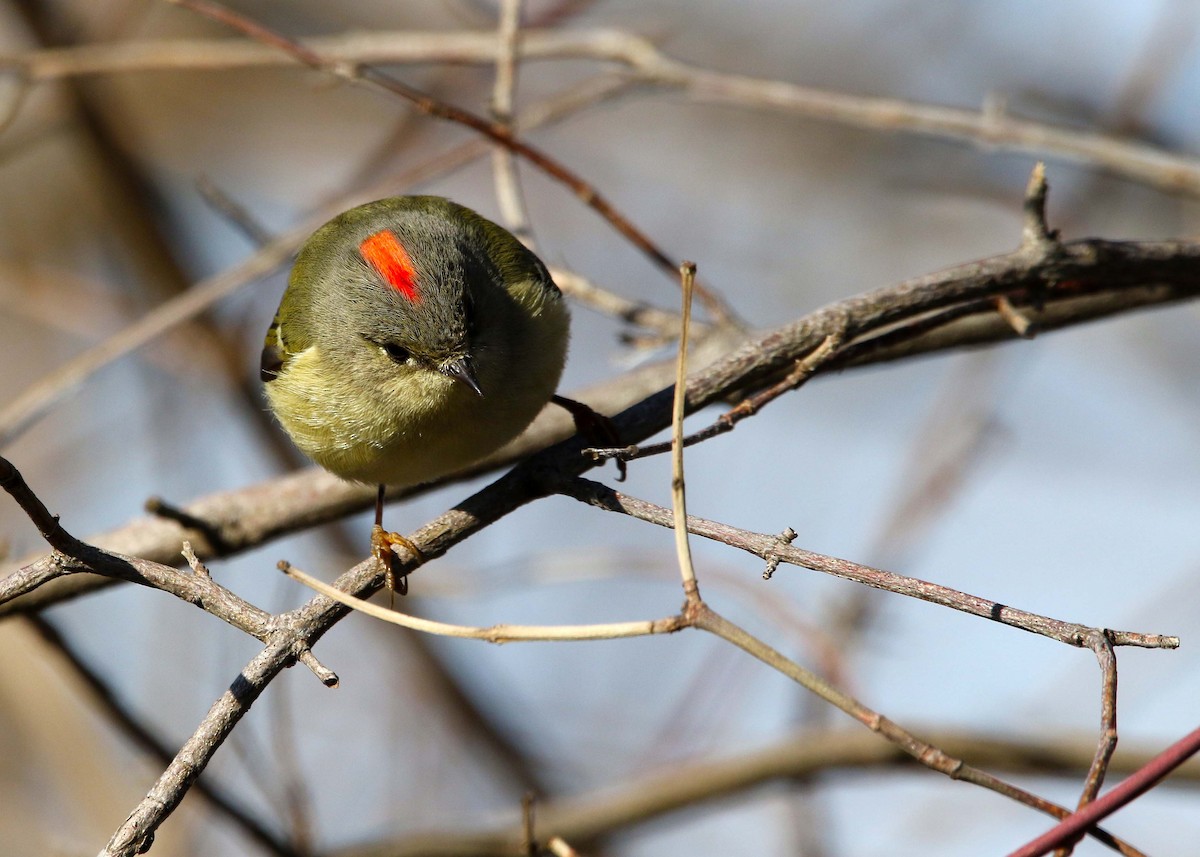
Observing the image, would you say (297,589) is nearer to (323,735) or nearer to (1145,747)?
(1145,747)

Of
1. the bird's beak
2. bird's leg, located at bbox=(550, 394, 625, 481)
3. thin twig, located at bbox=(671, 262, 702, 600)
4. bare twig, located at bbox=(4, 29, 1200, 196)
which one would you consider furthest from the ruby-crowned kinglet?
thin twig, located at bbox=(671, 262, 702, 600)

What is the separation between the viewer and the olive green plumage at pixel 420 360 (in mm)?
2691

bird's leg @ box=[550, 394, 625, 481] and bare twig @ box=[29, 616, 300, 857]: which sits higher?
bird's leg @ box=[550, 394, 625, 481]

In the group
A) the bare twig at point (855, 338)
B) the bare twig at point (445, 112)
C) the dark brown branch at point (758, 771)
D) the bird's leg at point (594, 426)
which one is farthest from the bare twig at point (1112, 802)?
the dark brown branch at point (758, 771)

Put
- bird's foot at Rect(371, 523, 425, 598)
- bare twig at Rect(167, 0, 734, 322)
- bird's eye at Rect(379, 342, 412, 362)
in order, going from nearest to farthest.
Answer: bird's foot at Rect(371, 523, 425, 598) < bird's eye at Rect(379, 342, 412, 362) < bare twig at Rect(167, 0, 734, 322)

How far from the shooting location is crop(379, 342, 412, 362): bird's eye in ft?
9.04

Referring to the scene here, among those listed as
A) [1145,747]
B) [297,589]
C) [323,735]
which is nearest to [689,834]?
[323,735]

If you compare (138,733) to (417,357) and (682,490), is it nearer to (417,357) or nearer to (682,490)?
(417,357)

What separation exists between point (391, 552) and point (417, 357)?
23.1 inches

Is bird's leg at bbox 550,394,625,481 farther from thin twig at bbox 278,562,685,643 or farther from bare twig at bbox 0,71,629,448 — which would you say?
bare twig at bbox 0,71,629,448

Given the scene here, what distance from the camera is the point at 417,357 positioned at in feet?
8.96

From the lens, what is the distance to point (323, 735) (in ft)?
21.5

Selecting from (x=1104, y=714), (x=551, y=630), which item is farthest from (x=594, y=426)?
(x=1104, y=714)

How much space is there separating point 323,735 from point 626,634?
5451mm
